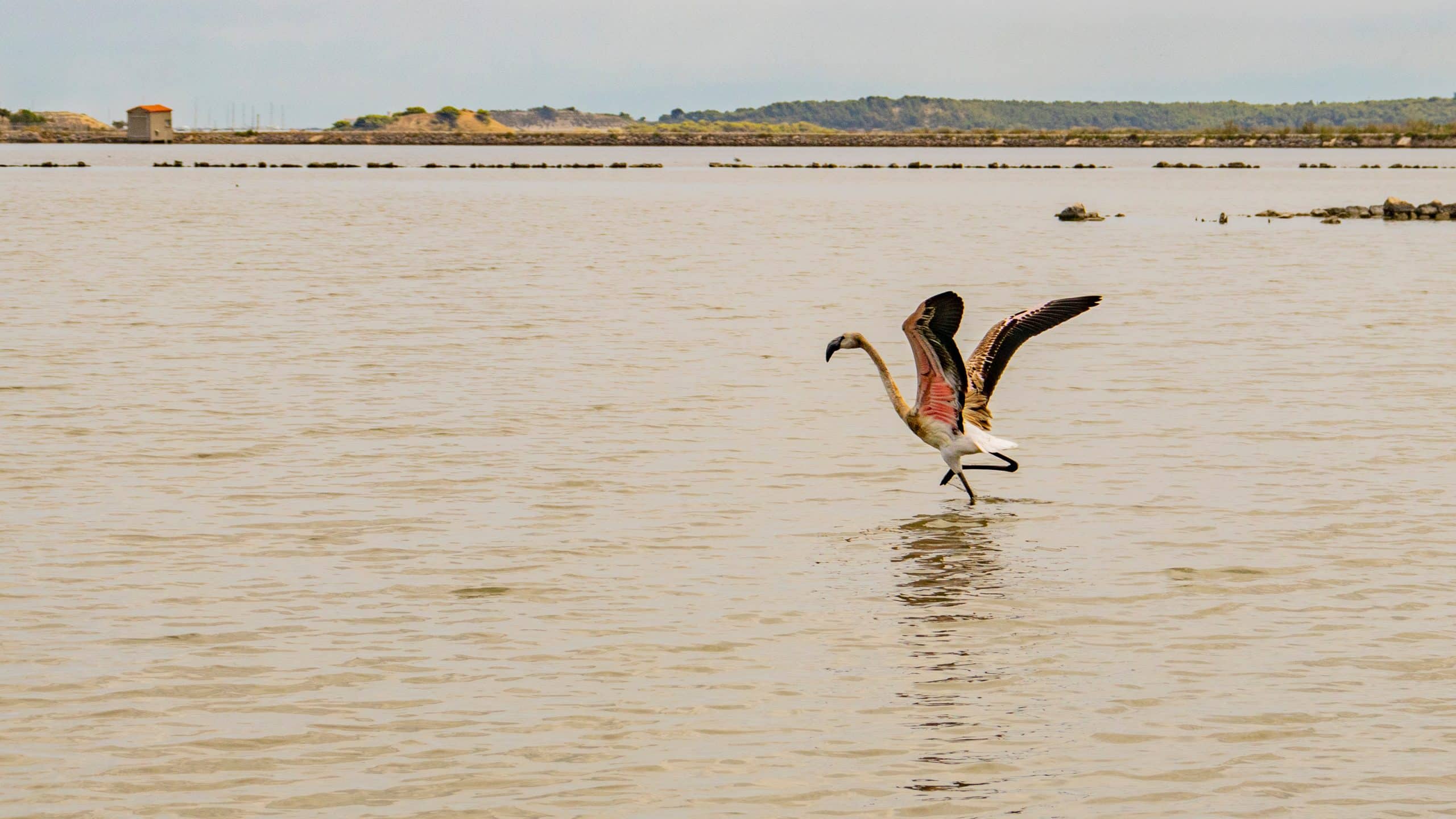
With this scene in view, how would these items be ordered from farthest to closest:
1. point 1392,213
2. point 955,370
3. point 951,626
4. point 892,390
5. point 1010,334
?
point 1392,213 → point 892,390 → point 1010,334 → point 955,370 → point 951,626

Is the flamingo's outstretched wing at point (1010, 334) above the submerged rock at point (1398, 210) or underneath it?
underneath

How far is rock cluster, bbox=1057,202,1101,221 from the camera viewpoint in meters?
75.1

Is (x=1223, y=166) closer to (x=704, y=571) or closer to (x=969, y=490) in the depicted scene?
(x=969, y=490)

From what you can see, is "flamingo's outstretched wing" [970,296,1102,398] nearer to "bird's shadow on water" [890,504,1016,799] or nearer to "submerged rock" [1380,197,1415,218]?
"bird's shadow on water" [890,504,1016,799]

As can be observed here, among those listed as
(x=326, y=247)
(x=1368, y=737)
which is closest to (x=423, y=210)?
(x=326, y=247)

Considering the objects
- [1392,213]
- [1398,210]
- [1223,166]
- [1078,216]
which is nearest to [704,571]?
[1078,216]

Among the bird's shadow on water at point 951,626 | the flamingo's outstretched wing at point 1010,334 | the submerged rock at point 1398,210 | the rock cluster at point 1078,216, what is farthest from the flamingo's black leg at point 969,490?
the submerged rock at point 1398,210

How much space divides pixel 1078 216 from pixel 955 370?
62.5 metres

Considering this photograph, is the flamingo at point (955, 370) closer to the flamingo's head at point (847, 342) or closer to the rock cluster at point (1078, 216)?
the flamingo's head at point (847, 342)

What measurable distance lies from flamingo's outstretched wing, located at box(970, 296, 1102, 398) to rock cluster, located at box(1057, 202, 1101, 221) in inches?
2429

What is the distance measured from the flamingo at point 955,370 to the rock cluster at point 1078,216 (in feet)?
201

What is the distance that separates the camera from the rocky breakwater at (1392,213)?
72250 millimetres

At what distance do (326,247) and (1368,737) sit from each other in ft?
160

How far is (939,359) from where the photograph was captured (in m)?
14.5
